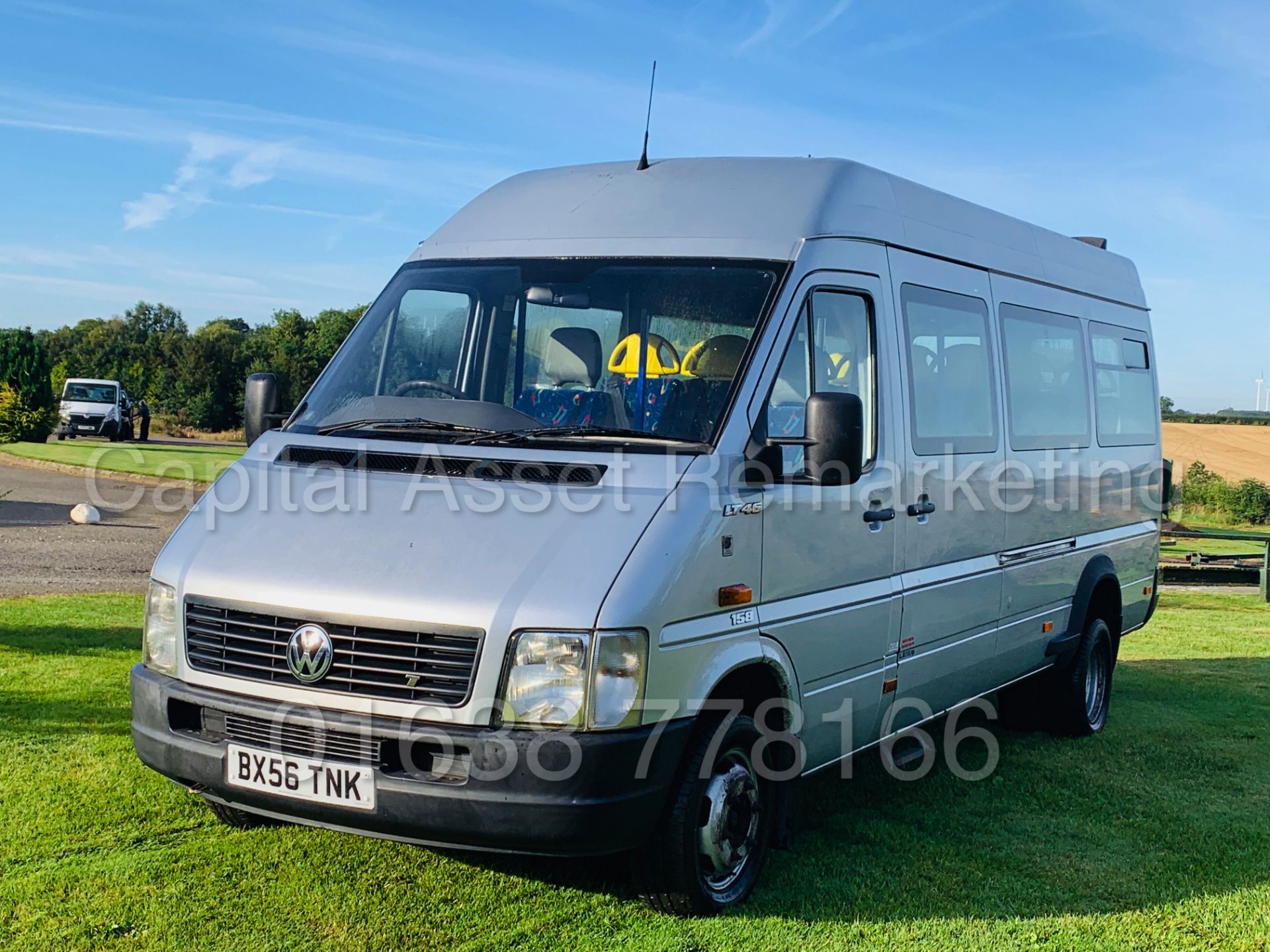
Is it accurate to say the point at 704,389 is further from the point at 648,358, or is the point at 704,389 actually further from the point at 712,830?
the point at 712,830

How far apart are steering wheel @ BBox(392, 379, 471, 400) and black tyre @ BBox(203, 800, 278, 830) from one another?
5.98ft

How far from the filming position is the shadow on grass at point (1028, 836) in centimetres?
527

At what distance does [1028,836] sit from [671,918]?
2172 mm

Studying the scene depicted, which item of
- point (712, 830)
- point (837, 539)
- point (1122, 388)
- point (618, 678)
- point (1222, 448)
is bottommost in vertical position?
point (712, 830)

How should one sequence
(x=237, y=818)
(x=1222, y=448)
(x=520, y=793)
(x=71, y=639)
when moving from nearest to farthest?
(x=520, y=793) → (x=237, y=818) → (x=71, y=639) → (x=1222, y=448)

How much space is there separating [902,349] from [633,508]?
204 centimetres

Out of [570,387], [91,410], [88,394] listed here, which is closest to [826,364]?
[570,387]

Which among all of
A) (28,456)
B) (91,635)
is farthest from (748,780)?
(28,456)

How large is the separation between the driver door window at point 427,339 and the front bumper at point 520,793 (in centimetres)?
167

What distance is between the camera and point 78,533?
1750 cm

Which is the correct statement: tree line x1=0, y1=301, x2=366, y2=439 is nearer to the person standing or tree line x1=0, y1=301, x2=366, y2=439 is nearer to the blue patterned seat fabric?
the person standing

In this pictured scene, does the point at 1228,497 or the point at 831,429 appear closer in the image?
the point at 831,429

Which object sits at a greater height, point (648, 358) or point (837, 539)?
point (648, 358)

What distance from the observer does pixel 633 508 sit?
15.1ft
